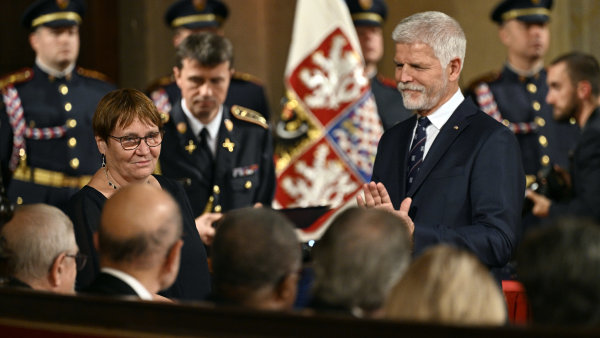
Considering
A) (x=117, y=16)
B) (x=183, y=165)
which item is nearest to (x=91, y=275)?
(x=183, y=165)

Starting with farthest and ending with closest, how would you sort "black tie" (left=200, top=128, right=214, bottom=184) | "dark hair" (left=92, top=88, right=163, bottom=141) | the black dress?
"black tie" (left=200, top=128, right=214, bottom=184) < "dark hair" (left=92, top=88, right=163, bottom=141) < the black dress

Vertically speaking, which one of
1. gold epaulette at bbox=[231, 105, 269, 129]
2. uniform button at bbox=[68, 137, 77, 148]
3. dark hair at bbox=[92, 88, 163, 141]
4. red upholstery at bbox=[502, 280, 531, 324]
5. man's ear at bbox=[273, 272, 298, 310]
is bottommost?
red upholstery at bbox=[502, 280, 531, 324]

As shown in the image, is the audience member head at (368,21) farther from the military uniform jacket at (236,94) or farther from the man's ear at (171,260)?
the man's ear at (171,260)

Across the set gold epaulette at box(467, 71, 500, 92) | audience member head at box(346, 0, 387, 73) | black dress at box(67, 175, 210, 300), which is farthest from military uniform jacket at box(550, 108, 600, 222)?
black dress at box(67, 175, 210, 300)

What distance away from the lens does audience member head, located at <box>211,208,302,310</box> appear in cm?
218

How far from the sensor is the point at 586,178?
4531 mm

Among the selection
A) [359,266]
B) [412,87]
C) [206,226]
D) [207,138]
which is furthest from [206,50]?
[359,266]

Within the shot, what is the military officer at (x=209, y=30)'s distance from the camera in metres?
5.74

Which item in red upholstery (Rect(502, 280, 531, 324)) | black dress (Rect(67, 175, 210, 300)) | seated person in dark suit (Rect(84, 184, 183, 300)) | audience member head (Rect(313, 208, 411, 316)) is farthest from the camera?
red upholstery (Rect(502, 280, 531, 324))

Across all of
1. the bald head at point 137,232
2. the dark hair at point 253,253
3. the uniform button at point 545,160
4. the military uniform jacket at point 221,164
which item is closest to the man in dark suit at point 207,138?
the military uniform jacket at point 221,164

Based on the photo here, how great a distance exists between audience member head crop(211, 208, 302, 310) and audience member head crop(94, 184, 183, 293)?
0.22 m

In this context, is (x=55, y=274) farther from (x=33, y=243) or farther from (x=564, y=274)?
(x=564, y=274)

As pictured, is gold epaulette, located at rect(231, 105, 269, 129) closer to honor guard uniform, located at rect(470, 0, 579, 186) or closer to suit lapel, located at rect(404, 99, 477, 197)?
honor guard uniform, located at rect(470, 0, 579, 186)

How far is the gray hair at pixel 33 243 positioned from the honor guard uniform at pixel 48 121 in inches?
98.5
